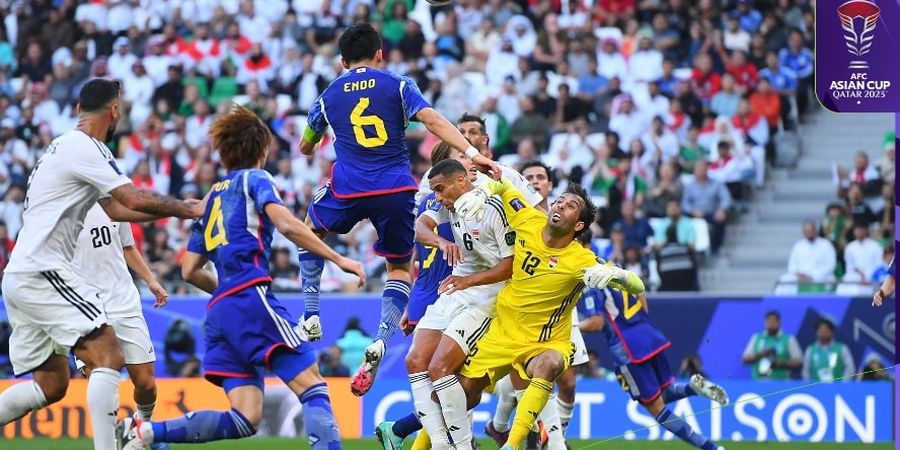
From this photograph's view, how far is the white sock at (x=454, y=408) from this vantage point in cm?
1100

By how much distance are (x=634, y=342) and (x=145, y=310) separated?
6.99 metres

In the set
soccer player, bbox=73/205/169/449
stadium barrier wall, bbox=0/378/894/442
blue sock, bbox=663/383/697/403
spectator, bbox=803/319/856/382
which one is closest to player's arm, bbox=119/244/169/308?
soccer player, bbox=73/205/169/449

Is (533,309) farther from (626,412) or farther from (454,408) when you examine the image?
(626,412)

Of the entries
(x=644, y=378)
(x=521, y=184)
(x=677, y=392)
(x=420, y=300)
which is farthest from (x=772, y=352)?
(x=521, y=184)

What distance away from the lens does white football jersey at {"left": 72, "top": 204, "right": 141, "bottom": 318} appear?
11.6m

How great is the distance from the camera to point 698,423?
17.2 m

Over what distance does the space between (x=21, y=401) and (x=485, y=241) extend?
136 inches

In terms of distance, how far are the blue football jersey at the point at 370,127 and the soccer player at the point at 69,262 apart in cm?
204

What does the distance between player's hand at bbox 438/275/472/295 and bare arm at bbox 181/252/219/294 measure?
1653 mm

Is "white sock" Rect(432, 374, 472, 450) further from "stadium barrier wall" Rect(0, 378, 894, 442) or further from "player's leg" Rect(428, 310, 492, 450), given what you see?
"stadium barrier wall" Rect(0, 378, 894, 442)

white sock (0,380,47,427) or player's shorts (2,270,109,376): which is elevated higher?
player's shorts (2,270,109,376)

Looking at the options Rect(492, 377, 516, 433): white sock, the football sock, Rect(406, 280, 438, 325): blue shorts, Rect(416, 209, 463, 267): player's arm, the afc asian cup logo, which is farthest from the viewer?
Rect(492, 377, 516, 433): white sock

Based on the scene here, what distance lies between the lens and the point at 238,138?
31.2ft

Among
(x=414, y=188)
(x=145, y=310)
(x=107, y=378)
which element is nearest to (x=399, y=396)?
(x=145, y=310)
